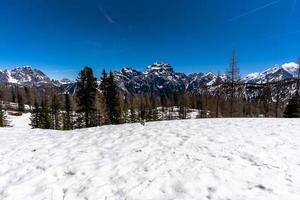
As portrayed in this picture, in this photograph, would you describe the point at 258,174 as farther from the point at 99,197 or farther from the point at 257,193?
the point at 99,197

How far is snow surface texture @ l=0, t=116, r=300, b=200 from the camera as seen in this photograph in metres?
5.27

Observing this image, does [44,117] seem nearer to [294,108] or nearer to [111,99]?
[111,99]

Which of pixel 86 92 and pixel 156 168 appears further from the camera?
pixel 86 92

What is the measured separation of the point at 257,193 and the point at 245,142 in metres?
4.23

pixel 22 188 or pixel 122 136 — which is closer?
pixel 22 188

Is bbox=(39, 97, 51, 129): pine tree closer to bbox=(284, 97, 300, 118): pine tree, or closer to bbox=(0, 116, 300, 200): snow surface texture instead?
bbox=(0, 116, 300, 200): snow surface texture

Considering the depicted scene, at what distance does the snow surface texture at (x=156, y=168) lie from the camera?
17.3 feet

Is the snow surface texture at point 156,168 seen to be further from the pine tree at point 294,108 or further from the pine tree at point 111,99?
the pine tree at point 294,108

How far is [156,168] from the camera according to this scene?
6570mm

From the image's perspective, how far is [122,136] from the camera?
10844 millimetres

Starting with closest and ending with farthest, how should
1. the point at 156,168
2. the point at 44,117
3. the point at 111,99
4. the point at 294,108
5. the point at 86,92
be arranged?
the point at 156,168 < the point at 86,92 < the point at 294,108 < the point at 111,99 < the point at 44,117

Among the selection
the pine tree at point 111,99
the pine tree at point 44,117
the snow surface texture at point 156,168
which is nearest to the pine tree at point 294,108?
the pine tree at point 111,99

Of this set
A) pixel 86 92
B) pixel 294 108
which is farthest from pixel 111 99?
pixel 294 108

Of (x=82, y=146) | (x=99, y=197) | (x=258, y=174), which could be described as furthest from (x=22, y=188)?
(x=258, y=174)
